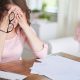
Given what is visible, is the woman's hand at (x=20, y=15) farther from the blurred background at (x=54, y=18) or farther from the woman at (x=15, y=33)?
the blurred background at (x=54, y=18)

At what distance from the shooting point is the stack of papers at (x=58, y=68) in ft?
3.26

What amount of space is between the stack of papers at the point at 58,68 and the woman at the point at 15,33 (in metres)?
0.16

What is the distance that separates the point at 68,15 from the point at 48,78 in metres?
2.79

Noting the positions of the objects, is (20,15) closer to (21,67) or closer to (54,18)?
(21,67)

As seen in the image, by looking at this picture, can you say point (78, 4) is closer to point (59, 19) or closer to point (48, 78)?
point (59, 19)

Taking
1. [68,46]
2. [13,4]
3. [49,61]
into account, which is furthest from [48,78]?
[68,46]

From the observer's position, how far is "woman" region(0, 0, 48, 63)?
1319mm

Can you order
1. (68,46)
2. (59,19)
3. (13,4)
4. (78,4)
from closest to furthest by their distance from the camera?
(13,4), (68,46), (78,4), (59,19)

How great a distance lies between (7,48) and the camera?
1.43 metres

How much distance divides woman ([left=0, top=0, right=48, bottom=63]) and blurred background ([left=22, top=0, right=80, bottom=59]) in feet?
5.86

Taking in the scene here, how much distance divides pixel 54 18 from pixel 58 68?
2.96m

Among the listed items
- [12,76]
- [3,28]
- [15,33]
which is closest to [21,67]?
[12,76]

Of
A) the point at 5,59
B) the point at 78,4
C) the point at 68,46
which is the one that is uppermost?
the point at 78,4

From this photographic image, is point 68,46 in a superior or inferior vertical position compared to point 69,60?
inferior
